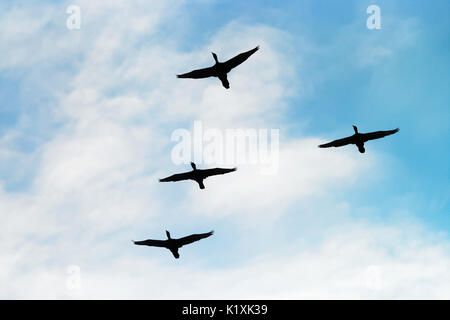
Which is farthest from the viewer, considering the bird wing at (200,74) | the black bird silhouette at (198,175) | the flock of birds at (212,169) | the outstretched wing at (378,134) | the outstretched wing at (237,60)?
the black bird silhouette at (198,175)

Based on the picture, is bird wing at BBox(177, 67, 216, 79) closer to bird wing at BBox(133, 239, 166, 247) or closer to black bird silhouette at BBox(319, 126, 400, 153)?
black bird silhouette at BBox(319, 126, 400, 153)

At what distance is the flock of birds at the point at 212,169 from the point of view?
4133cm

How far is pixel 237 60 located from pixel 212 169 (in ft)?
33.9

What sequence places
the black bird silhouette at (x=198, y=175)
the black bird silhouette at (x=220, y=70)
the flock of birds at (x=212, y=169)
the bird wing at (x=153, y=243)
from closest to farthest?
the black bird silhouette at (x=220, y=70) < the flock of birds at (x=212, y=169) < the black bird silhouette at (x=198, y=175) < the bird wing at (x=153, y=243)

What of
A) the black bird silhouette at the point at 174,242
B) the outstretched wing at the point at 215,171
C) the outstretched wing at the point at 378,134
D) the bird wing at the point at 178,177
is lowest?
the black bird silhouette at the point at 174,242

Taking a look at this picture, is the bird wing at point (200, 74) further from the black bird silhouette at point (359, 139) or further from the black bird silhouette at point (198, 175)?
the black bird silhouette at point (359, 139)

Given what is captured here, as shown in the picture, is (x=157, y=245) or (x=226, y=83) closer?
(x=226, y=83)

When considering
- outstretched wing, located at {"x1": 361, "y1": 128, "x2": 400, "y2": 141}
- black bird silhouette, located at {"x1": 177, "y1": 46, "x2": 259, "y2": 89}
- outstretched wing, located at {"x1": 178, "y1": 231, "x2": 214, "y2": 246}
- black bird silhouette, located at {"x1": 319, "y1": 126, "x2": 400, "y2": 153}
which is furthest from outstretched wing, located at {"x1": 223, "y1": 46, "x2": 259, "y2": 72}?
outstretched wing, located at {"x1": 178, "y1": 231, "x2": 214, "y2": 246}

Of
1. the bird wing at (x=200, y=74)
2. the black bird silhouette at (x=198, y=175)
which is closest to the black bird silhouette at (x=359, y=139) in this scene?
the black bird silhouette at (x=198, y=175)
